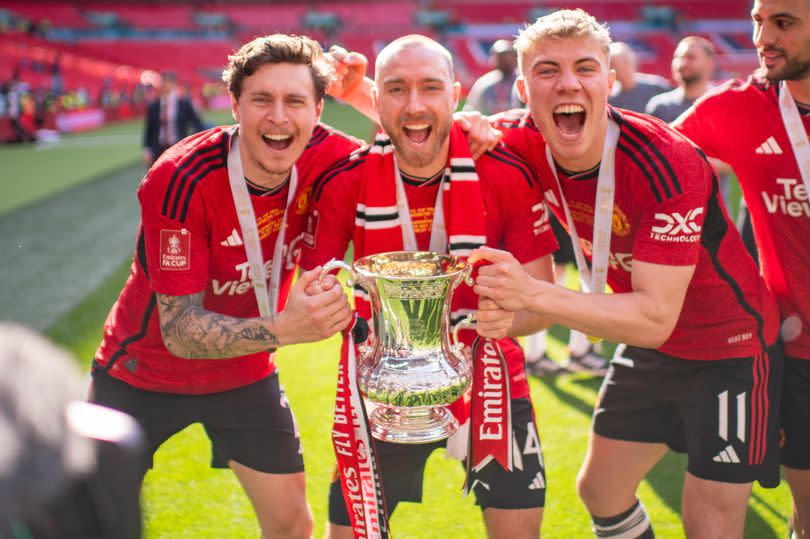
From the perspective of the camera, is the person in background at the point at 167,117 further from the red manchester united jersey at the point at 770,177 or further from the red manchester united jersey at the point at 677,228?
A: the red manchester united jersey at the point at 770,177

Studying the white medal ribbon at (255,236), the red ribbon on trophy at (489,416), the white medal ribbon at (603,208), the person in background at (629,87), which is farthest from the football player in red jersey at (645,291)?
the person in background at (629,87)

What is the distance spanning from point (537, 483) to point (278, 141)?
4.96ft

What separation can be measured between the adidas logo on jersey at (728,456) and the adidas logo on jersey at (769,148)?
1086mm

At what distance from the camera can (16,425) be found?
97cm

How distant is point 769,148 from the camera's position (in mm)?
2938

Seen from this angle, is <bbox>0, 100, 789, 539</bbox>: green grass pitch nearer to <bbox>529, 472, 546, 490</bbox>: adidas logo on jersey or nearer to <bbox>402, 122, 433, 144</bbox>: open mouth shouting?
<bbox>529, 472, 546, 490</bbox>: adidas logo on jersey

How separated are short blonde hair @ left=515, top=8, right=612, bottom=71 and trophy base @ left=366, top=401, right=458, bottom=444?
50.4 inches

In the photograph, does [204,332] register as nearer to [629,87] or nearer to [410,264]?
[410,264]

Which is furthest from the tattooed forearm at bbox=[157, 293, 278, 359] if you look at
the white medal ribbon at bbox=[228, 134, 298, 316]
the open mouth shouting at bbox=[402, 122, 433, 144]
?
the open mouth shouting at bbox=[402, 122, 433, 144]

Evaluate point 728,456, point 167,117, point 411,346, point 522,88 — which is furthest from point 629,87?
Answer: point 167,117

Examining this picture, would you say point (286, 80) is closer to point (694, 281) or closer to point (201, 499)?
point (694, 281)

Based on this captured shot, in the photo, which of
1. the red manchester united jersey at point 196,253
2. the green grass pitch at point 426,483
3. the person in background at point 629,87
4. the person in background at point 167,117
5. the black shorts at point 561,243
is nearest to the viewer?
the red manchester united jersey at point 196,253

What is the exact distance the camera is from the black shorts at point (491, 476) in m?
2.70

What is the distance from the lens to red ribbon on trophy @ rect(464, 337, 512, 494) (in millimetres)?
2654
